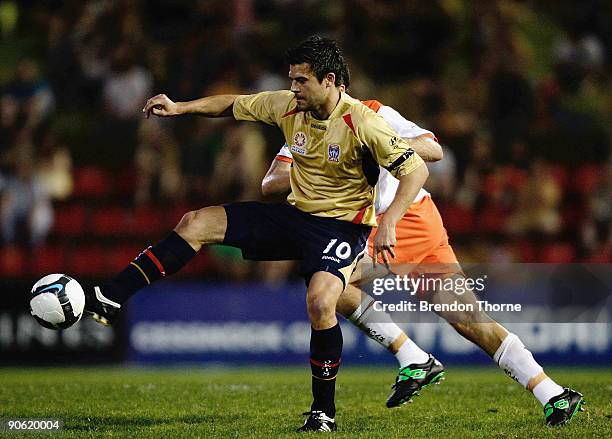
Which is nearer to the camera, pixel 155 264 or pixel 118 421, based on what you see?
pixel 155 264

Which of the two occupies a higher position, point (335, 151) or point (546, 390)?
point (335, 151)

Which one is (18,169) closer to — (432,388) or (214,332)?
(214,332)

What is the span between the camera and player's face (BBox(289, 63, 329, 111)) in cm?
709

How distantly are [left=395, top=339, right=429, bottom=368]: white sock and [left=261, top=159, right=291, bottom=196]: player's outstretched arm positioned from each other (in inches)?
59.5

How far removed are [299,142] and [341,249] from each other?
2.48ft

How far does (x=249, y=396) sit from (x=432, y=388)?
167 cm

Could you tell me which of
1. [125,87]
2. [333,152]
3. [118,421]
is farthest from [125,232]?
[333,152]

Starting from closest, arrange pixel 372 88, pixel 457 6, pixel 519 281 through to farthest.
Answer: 1. pixel 519 281
2. pixel 372 88
3. pixel 457 6

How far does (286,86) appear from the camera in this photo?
16328mm

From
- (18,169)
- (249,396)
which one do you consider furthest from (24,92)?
(249,396)

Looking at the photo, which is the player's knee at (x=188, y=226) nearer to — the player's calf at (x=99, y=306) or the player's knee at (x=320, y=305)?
the player's calf at (x=99, y=306)

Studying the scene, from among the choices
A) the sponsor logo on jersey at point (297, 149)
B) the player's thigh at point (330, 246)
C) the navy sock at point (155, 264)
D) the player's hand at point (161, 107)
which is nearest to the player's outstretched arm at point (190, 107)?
the player's hand at point (161, 107)

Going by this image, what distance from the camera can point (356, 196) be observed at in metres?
7.38

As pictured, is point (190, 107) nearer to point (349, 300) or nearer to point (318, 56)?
point (318, 56)
